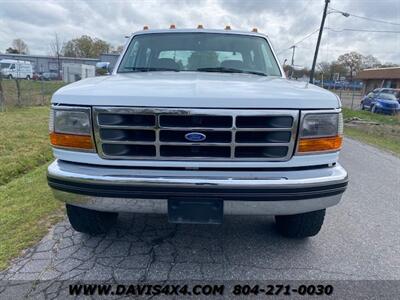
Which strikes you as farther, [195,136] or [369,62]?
[369,62]

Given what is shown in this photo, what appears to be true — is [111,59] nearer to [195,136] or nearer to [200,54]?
[200,54]

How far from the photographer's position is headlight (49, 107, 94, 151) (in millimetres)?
2373

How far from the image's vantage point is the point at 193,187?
89.0 inches

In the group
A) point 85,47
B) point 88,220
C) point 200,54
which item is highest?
point 85,47

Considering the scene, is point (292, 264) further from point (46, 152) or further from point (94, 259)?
point (46, 152)

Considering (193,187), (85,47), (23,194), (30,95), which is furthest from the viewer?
A: (85,47)

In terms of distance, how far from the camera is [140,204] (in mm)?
2354

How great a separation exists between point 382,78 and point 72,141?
5134 cm

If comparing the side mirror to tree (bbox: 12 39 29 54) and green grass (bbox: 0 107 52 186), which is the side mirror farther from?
tree (bbox: 12 39 29 54)

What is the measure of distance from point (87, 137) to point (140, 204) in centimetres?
60

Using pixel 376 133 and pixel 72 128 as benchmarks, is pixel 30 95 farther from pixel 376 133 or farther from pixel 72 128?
pixel 72 128

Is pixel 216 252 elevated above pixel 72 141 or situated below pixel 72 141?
below

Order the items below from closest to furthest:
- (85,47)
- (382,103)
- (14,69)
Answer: (382,103) < (14,69) < (85,47)

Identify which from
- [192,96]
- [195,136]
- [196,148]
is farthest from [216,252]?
[192,96]
